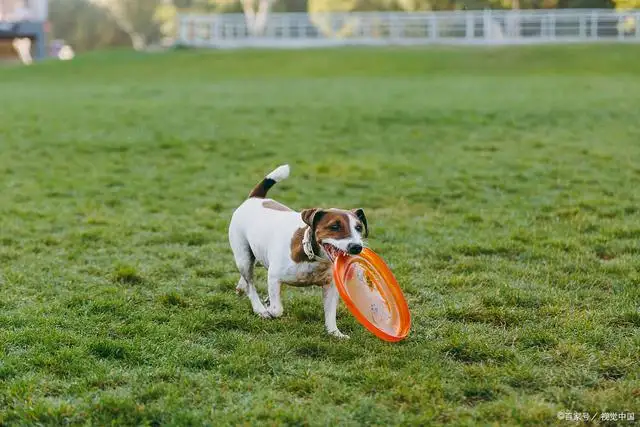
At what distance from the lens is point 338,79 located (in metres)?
30.8

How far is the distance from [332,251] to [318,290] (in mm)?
1690

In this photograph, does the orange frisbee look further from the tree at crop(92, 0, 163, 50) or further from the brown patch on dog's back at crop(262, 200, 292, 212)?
the tree at crop(92, 0, 163, 50)

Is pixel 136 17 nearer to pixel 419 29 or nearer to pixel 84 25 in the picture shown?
pixel 84 25

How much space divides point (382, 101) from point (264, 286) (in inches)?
611

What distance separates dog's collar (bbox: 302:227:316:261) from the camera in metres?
5.55

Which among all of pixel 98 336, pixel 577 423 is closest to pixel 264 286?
pixel 98 336

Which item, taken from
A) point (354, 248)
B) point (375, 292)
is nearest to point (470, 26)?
point (375, 292)

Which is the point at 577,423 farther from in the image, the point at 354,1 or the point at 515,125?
the point at 354,1

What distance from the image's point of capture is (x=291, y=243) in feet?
18.9

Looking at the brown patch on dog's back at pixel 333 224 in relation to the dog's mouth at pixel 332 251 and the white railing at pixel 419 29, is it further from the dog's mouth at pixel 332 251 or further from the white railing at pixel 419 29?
the white railing at pixel 419 29

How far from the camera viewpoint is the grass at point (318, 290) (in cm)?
468

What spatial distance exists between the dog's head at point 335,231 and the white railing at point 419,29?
38.4 m

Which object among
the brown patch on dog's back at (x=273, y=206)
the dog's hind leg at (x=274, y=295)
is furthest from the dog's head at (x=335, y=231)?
the brown patch on dog's back at (x=273, y=206)

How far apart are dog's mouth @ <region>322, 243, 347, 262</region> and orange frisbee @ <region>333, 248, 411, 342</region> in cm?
3
